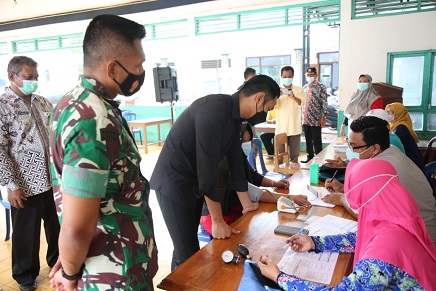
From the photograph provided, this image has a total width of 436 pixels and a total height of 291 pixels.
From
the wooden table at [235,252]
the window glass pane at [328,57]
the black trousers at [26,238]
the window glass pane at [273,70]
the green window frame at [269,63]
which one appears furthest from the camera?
the window glass pane at [273,70]

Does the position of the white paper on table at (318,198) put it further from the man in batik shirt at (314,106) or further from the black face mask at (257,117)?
the man in batik shirt at (314,106)

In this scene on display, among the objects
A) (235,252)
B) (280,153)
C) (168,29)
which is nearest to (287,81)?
(280,153)

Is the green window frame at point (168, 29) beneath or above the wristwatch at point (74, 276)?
above

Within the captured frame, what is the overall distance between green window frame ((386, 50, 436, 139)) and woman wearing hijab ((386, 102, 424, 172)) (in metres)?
2.09

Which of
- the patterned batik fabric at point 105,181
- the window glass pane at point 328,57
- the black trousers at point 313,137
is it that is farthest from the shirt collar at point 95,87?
the window glass pane at point 328,57

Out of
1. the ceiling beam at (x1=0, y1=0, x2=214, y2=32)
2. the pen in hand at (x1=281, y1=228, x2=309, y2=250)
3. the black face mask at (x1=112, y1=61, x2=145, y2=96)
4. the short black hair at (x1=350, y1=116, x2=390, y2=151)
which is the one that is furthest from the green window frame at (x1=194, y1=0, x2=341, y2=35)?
the black face mask at (x1=112, y1=61, x2=145, y2=96)

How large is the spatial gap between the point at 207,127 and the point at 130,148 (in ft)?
2.02

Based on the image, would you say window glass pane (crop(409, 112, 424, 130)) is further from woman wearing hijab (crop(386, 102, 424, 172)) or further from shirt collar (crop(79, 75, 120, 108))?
shirt collar (crop(79, 75, 120, 108))

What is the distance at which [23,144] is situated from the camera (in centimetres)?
234

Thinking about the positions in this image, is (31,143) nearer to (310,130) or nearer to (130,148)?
(130,148)

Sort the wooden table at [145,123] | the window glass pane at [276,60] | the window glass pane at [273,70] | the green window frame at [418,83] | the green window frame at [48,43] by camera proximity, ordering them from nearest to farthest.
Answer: the green window frame at [418,83] → the wooden table at [145,123] → the green window frame at [48,43] → the window glass pane at [276,60] → the window glass pane at [273,70]

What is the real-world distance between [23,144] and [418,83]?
5.46m

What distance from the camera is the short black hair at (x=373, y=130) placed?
201cm

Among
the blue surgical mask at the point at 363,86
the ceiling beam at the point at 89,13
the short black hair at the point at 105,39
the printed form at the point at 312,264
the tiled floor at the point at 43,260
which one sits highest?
the ceiling beam at the point at 89,13
